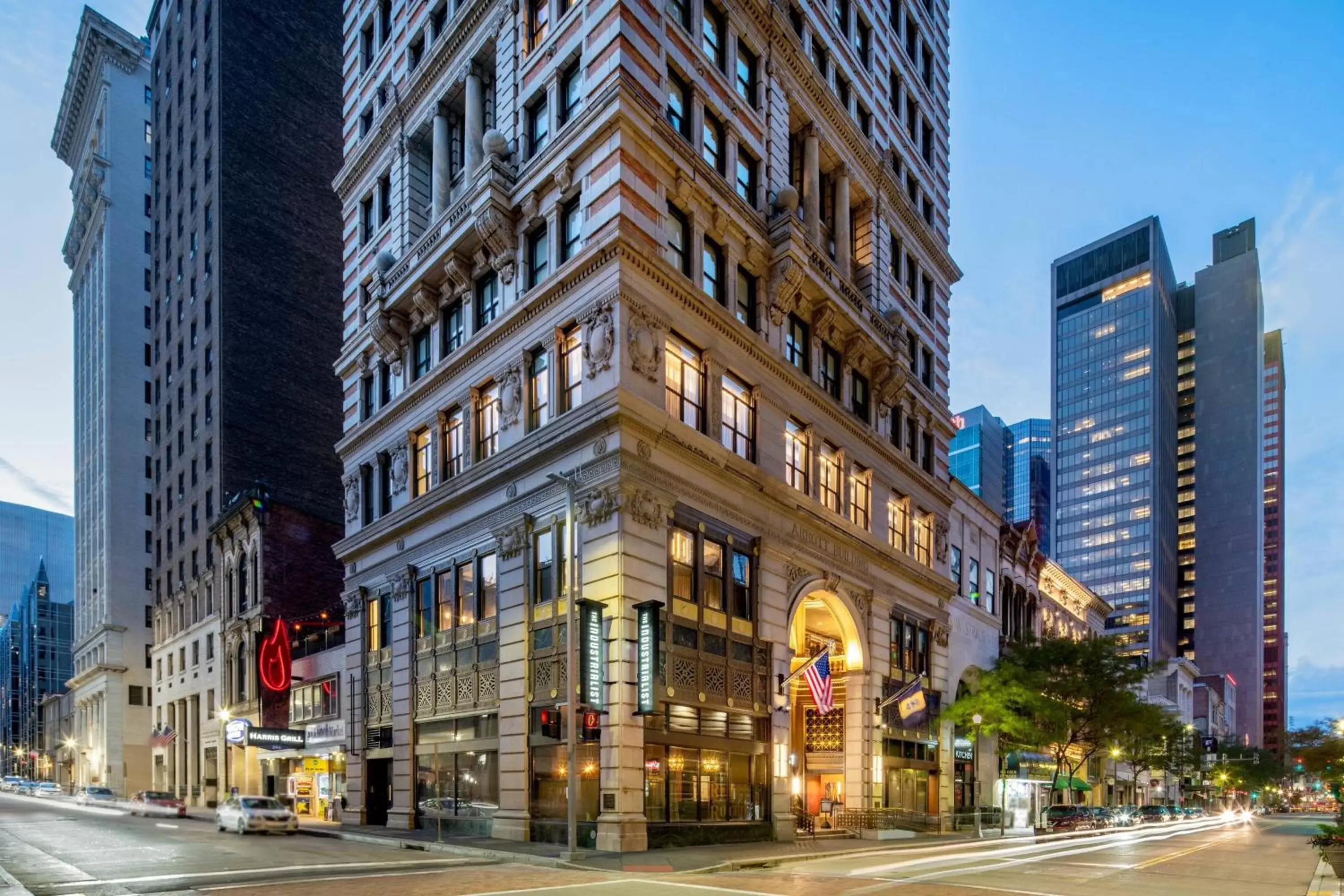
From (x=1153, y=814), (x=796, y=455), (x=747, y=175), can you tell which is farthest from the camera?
(x=1153, y=814)

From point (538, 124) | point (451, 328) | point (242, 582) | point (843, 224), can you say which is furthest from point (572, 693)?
point (242, 582)

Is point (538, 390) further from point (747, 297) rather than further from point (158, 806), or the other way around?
point (158, 806)

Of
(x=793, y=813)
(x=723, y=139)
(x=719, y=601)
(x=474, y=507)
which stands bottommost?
(x=793, y=813)

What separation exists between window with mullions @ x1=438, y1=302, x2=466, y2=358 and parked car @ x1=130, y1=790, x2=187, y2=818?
28.9m

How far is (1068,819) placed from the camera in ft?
169

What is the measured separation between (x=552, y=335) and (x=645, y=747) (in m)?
12.9

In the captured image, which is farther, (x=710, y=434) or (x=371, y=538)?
(x=371, y=538)

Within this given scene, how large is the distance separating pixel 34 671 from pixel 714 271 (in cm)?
18278

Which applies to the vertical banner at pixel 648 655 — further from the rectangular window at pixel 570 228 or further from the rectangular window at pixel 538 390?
the rectangular window at pixel 570 228

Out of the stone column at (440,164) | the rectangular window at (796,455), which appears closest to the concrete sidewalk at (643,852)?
the rectangular window at (796,455)

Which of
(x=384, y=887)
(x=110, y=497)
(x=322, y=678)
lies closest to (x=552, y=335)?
(x=384, y=887)

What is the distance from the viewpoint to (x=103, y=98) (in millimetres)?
102562

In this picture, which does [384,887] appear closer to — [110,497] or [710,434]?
[710,434]

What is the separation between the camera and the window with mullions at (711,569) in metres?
29.5
